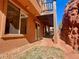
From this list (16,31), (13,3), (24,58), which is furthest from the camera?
(16,31)

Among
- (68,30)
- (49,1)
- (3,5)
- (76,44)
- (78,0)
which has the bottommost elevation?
(76,44)

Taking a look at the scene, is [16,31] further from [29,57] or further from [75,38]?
[75,38]

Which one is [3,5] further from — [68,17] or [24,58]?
[68,17]

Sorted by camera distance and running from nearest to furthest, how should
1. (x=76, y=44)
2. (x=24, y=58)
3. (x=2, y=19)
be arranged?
(x=2, y=19)
(x=24, y=58)
(x=76, y=44)

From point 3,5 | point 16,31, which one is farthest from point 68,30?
point 3,5

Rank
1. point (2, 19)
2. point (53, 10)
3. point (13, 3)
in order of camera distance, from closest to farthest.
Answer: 1. point (2, 19)
2. point (13, 3)
3. point (53, 10)

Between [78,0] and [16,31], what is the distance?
35.3 feet

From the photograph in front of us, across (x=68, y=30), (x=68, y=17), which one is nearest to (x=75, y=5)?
(x=68, y=17)

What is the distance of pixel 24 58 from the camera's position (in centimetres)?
464

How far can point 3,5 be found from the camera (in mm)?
4109

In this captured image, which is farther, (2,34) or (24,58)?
(24,58)

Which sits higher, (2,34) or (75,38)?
(2,34)

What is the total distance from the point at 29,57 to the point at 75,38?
10.2m

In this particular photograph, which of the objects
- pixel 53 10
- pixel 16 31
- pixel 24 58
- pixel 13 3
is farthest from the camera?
pixel 53 10
